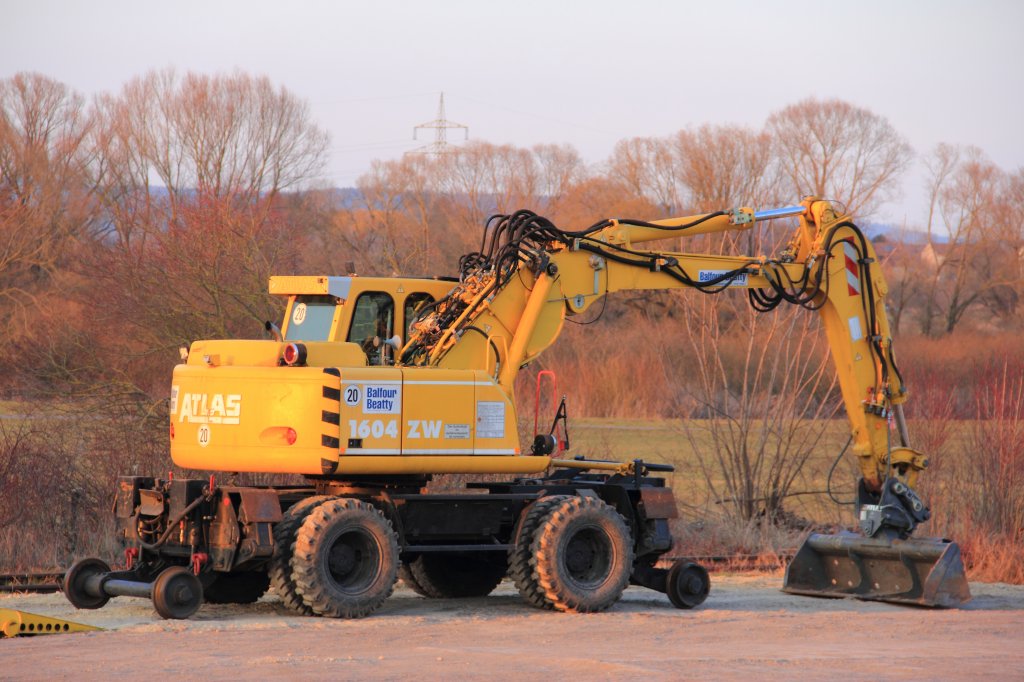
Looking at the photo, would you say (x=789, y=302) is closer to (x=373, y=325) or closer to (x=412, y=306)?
(x=412, y=306)

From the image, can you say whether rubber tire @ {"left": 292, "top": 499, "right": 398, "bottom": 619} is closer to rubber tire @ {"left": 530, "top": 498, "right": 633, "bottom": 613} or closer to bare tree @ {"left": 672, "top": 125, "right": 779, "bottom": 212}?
rubber tire @ {"left": 530, "top": 498, "right": 633, "bottom": 613}

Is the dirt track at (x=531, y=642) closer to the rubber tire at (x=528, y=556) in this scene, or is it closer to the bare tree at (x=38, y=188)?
the rubber tire at (x=528, y=556)

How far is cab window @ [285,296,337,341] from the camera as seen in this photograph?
13.9 m

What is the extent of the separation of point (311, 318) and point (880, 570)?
252 inches

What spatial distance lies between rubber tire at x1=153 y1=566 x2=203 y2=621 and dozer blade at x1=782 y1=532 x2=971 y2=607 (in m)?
6.45

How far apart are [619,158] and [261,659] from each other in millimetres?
57547

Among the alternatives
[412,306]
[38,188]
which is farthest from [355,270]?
[38,188]

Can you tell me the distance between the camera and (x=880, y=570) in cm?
1528

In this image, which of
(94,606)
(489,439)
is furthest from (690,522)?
(94,606)

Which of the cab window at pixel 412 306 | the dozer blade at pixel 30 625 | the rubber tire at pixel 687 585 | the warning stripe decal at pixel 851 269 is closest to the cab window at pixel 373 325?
the cab window at pixel 412 306

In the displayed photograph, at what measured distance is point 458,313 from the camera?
14.0 metres

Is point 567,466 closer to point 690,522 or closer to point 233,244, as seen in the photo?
point 690,522

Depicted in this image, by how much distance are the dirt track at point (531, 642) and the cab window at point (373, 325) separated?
2424mm

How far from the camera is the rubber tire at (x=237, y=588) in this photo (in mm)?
13977
